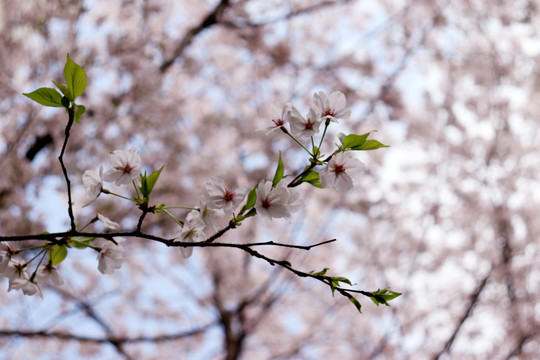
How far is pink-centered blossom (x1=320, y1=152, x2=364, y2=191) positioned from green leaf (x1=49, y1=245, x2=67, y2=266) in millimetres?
526

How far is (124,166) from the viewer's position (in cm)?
97

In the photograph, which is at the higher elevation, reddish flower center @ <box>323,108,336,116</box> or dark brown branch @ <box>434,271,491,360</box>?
reddish flower center @ <box>323,108,336,116</box>

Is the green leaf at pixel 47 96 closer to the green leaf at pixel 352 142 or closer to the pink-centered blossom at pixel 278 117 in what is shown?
the pink-centered blossom at pixel 278 117

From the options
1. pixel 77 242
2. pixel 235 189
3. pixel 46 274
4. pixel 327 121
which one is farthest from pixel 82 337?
pixel 327 121

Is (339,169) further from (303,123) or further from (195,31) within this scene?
(195,31)

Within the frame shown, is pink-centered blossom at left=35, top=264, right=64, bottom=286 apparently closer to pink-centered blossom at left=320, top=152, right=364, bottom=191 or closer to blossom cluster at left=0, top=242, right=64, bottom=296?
blossom cluster at left=0, top=242, right=64, bottom=296

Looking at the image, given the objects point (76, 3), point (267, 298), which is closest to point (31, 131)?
point (76, 3)

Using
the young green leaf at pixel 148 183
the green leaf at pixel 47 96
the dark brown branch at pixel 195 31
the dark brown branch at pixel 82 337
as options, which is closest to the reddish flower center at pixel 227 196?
the young green leaf at pixel 148 183

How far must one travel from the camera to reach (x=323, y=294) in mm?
6918

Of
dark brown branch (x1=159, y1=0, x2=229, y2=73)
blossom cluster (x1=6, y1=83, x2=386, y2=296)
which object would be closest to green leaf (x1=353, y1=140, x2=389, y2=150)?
blossom cluster (x1=6, y1=83, x2=386, y2=296)

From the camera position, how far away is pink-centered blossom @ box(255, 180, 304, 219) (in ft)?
2.97

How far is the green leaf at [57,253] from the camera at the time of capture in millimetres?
954

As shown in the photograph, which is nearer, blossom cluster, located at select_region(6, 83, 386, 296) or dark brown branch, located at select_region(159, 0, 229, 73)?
blossom cluster, located at select_region(6, 83, 386, 296)

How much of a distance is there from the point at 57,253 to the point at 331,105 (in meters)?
0.62
